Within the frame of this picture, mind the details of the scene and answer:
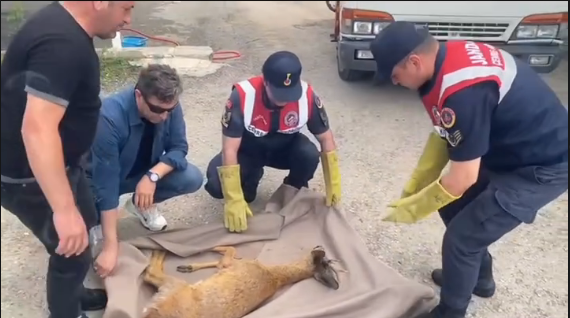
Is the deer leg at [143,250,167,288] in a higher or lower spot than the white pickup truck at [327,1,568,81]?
lower

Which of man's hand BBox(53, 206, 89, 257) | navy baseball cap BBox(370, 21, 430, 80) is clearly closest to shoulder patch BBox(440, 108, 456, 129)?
navy baseball cap BBox(370, 21, 430, 80)

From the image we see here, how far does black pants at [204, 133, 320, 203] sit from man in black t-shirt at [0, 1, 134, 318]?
1092mm

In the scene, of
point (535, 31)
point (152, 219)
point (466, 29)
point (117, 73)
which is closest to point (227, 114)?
point (117, 73)

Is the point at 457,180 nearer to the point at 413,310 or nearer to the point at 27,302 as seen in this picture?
the point at 413,310

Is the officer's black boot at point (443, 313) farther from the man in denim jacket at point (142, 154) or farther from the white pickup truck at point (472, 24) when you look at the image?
the white pickup truck at point (472, 24)

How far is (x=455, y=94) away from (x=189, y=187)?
138 centimetres

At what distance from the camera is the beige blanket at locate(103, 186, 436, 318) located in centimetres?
229

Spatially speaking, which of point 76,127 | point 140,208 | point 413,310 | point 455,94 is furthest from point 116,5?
point 413,310

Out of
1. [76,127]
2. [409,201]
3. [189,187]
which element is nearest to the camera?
[76,127]

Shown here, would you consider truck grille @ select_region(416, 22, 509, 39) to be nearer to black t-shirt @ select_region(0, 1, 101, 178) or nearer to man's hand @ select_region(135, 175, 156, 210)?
man's hand @ select_region(135, 175, 156, 210)

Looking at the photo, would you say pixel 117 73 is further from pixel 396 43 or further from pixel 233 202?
pixel 396 43

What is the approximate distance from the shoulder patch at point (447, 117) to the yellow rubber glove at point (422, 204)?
0.27 meters

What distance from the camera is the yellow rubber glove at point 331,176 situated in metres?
2.84

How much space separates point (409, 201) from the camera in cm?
229
